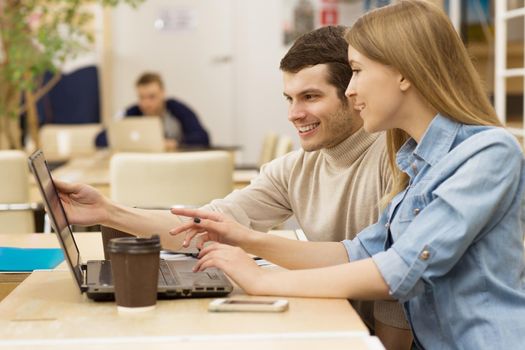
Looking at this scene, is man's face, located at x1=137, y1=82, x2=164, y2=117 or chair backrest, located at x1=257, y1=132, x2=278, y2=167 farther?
man's face, located at x1=137, y1=82, x2=164, y2=117

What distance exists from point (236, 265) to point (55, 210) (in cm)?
37

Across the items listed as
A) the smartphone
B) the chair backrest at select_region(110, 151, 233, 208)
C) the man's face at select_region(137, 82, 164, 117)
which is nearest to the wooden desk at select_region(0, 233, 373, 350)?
the smartphone

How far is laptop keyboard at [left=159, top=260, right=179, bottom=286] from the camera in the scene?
1.85 meters

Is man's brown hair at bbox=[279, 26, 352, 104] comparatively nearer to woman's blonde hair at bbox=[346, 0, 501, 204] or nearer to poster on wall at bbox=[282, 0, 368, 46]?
woman's blonde hair at bbox=[346, 0, 501, 204]

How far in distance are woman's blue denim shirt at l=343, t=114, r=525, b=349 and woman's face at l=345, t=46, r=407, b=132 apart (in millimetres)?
78

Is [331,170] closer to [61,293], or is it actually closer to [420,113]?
[420,113]

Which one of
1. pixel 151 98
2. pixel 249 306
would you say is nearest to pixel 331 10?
pixel 151 98

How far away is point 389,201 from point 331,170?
0.44m

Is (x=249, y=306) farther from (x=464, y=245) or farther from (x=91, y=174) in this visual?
(x=91, y=174)

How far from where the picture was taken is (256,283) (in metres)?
1.79

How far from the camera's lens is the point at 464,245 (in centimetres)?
168

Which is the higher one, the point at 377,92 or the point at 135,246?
the point at 377,92

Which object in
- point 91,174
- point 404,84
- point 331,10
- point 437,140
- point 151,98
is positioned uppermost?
point 331,10

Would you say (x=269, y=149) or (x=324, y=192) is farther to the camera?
(x=269, y=149)
